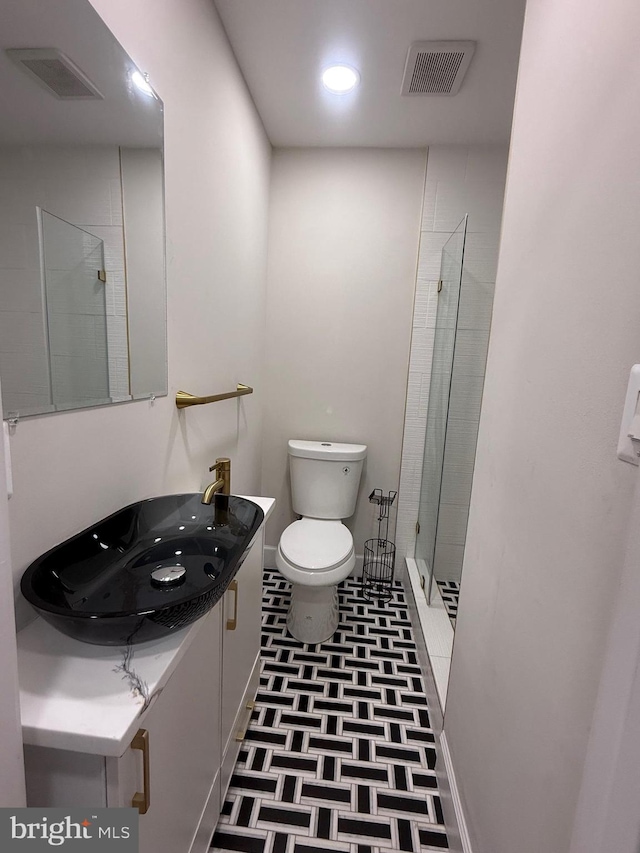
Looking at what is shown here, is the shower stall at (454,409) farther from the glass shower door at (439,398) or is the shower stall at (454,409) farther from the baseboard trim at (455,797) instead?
the baseboard trim at (455,797)

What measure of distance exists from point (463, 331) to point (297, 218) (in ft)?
3.70

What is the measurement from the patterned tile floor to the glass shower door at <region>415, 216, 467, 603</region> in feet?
1.72

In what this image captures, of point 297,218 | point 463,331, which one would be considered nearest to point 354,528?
point 463,331

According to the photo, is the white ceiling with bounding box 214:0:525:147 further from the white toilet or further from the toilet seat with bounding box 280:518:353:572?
the toilet seat with bounding box 280:518:353:572

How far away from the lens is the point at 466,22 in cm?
133

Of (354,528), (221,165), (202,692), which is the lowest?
(354,528)

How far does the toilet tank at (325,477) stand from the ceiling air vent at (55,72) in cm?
166

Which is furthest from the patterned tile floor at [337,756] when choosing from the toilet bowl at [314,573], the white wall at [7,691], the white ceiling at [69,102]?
the white ceiling at [69,102]

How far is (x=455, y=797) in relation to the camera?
1054 mm

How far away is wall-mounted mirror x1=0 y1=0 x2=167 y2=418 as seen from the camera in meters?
0.64

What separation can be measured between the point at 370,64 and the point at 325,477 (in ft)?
6.01

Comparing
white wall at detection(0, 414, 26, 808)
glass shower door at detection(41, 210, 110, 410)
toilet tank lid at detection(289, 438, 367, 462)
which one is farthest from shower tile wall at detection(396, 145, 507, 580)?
white wall at detection(0, 414, 26, 808)

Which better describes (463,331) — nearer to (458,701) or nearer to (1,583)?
(458,701)

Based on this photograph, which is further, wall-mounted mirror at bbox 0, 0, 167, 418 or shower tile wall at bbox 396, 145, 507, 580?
shower tile wall at bbox 396, 145, 507, 580
